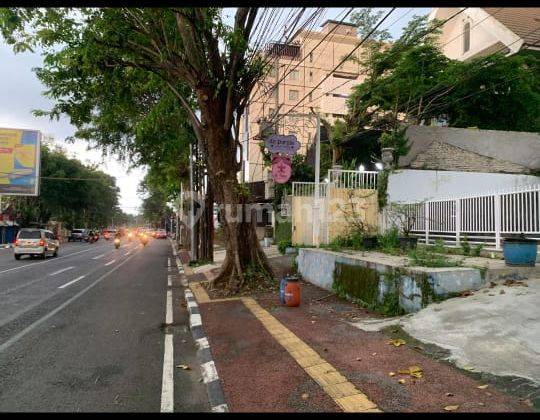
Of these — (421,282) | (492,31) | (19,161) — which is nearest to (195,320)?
(421,282)

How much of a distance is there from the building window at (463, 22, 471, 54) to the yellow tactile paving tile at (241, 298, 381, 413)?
107 feet

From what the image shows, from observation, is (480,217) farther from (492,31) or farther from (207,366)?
(492,31)

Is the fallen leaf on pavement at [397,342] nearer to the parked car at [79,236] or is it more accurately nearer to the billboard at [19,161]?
the billboard at [19,161]

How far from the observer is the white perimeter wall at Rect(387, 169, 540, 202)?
1563cm

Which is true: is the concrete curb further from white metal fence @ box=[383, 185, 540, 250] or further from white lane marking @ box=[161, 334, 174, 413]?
white metal fence @ box=[383, 185, 540, 250]

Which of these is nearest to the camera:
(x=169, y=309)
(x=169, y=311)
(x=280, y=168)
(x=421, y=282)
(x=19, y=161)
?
(x=421, y=282)

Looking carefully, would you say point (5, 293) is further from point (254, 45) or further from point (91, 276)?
point (254, 45)

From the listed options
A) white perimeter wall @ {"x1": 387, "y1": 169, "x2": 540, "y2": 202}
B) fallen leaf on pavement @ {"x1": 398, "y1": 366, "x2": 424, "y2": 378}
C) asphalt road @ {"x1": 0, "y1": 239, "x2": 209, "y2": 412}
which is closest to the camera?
asphalt road @ {"x1": 0, "y1": 239, "x2": 209, "y2": 412}

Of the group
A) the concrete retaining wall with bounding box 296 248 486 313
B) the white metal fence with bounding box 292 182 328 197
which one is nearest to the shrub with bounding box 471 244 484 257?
the concrete retaining wall with bounding box 296 248 486 313

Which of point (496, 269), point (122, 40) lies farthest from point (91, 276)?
→ point (496, 269)

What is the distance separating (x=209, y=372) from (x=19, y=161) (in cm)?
3477

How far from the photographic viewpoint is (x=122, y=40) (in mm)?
10344

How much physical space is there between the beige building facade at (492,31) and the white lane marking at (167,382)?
2650cm

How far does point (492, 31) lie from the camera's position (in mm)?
28344
